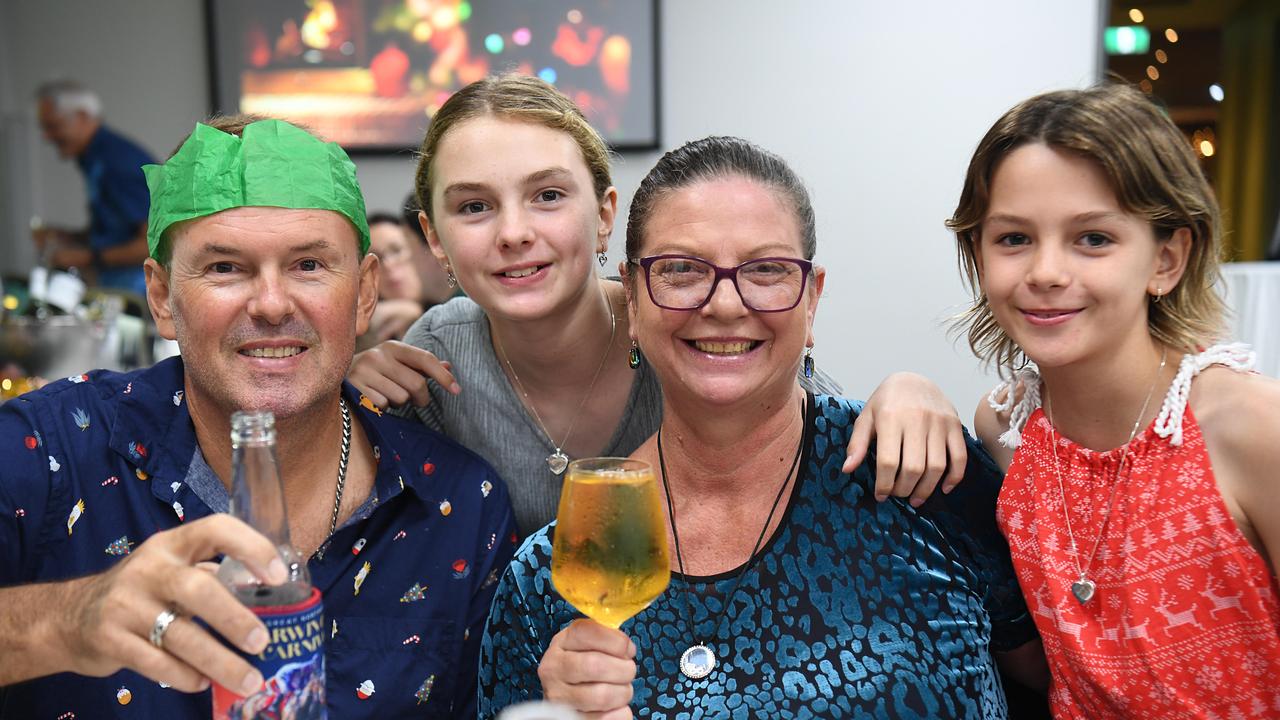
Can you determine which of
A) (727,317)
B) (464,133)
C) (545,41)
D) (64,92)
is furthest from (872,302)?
(64,92)

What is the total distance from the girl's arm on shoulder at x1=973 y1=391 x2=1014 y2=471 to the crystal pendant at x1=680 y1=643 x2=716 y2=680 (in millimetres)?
611

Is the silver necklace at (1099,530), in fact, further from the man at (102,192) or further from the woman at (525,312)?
the man at (102,192)

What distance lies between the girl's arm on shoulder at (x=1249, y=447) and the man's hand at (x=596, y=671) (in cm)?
85

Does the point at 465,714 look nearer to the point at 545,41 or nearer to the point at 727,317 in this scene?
the point at 727,317

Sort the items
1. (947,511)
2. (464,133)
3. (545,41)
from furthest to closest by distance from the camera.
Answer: (545,41)
(464,133)
(947,511)

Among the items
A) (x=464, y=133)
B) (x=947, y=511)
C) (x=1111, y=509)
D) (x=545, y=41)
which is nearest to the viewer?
(x=1111, y=509)

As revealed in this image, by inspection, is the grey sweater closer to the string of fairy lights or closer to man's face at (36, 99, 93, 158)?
the string of fairy lights

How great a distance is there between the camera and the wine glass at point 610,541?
109 centimetres

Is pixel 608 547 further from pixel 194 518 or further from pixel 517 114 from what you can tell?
pixel 517 114

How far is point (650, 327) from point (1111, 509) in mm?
727

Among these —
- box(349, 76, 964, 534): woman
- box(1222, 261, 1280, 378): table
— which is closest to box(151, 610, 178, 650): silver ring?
box(349, 76, 964, 534): woman

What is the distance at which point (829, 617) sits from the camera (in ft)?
4.98

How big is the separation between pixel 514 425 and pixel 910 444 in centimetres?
92

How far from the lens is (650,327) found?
158 centimetres
